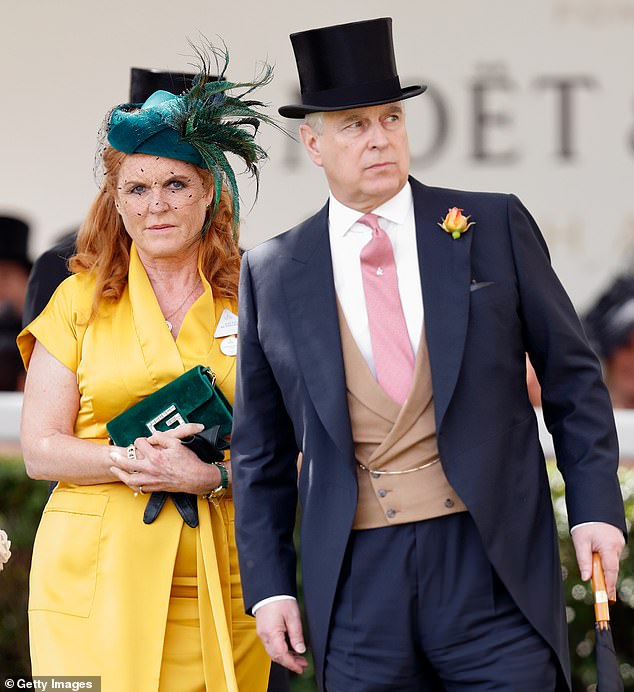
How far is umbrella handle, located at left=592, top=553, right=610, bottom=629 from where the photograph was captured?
2.92 m

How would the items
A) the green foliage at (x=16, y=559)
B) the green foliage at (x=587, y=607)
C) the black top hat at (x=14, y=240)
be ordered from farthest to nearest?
the black top hat at (x=14, y=240)
the green foliage at (x=16, y=559)
the green foliage at (x=587, y=607)

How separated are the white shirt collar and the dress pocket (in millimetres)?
1000

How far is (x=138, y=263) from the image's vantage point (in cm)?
373

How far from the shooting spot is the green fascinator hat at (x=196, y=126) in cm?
360

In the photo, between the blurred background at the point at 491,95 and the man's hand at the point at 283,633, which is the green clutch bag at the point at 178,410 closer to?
the man's hand at the point at 283,633

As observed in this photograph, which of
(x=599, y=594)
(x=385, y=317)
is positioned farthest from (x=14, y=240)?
(x=599, y=594)

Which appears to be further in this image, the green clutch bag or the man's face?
the green clutch bag

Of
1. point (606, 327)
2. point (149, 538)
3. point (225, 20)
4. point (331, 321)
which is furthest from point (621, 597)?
point (225, 20)

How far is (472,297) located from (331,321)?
31 cm

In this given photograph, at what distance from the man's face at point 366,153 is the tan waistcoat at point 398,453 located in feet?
1.20

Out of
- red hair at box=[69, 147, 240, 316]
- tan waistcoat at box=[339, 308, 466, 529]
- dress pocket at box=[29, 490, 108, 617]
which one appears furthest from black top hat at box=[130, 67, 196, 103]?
tan waistcoat at box=[339, 308, 466, 529]

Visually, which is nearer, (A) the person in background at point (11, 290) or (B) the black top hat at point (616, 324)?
(B) the black top hat at point (616, 324)

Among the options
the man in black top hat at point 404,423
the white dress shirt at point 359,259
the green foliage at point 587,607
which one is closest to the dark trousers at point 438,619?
the man in black top hat at point 404,423

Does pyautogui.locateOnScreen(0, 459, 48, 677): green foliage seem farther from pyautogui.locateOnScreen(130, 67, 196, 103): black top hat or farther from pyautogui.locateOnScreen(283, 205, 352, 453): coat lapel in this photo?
pyautogui.locateOnScreen(283, 205, 352, 453): coat lapel
